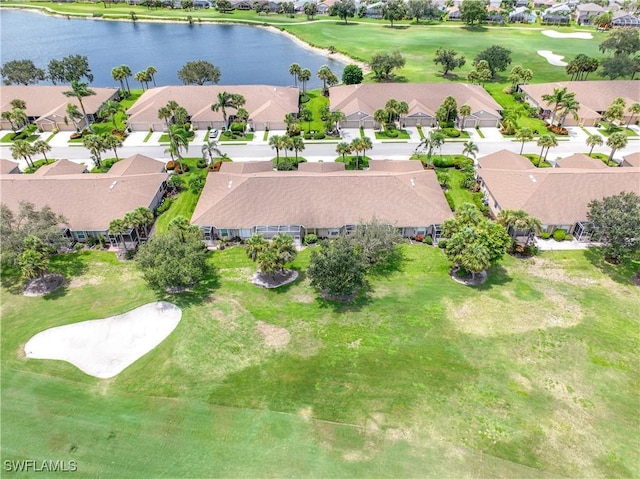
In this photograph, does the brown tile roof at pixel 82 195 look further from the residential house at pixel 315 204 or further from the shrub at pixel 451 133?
the shrub at pixel 451 133

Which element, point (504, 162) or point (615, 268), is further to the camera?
point (504, 162)

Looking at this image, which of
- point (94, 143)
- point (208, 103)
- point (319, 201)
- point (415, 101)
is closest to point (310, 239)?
point (319, 201)

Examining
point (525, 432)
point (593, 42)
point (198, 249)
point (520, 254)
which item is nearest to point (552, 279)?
point (520, 254)

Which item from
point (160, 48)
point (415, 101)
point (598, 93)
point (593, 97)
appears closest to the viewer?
point (415, 101)

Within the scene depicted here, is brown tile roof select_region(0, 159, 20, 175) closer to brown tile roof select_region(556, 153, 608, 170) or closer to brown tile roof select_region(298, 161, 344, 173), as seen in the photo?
brown tile roof select_region(298, 161, 344, 173)

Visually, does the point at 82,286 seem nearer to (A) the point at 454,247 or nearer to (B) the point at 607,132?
(A) the point at 454,247

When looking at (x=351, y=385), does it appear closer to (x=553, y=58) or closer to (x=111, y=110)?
(x=111, y=110)
